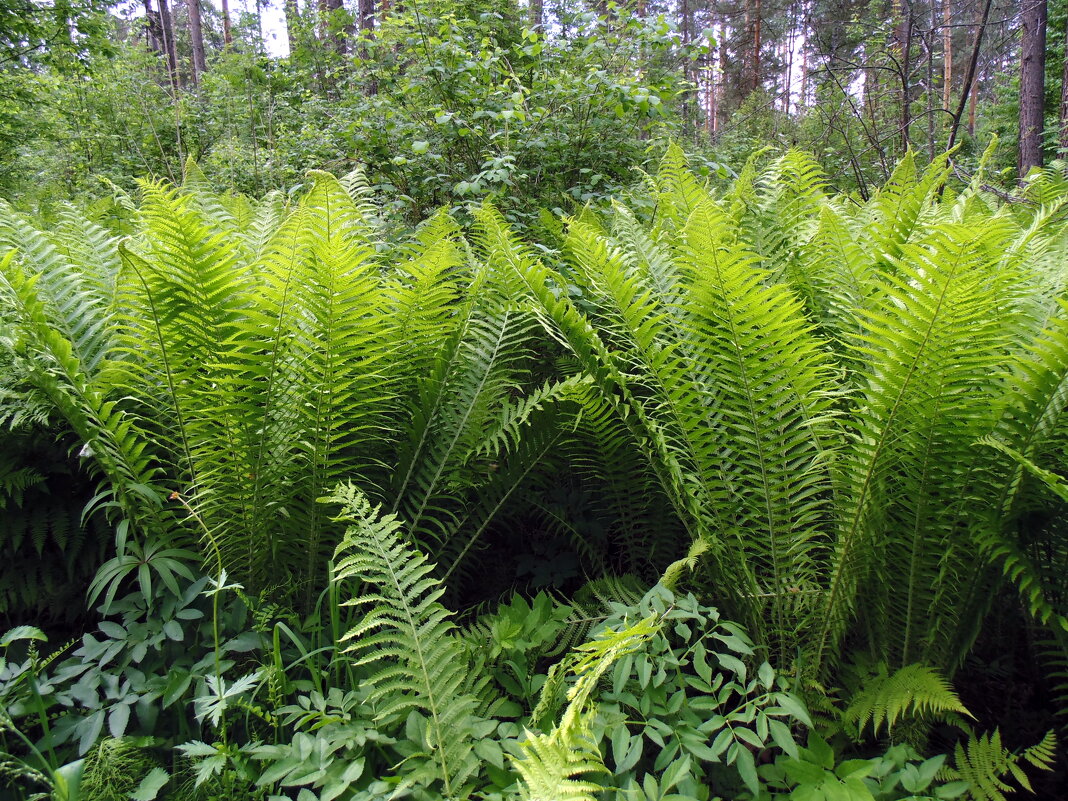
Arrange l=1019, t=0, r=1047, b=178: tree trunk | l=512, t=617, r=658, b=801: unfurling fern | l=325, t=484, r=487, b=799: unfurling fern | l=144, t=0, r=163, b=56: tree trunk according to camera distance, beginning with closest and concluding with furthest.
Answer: l=512, t=617, r=658, b=801: unfurling fern < l=325, t=484, r=487, b=799: unfurling fern < l=1019, t=0, r=1047, b=178: tree trunk < l=144, t=0, r=163, b=56: tree trunk

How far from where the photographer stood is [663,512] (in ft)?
5.33

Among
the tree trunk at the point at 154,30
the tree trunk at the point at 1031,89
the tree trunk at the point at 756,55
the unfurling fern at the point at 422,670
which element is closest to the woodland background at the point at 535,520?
the unfurling fern at the point at 422,670

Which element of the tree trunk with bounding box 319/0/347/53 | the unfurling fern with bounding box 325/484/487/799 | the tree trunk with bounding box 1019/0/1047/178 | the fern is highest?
the tree trunk with bounding box 319/0/347/53

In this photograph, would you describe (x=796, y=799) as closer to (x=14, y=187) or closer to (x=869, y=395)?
(x=869, y=395)

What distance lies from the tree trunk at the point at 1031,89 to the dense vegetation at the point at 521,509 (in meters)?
4.97

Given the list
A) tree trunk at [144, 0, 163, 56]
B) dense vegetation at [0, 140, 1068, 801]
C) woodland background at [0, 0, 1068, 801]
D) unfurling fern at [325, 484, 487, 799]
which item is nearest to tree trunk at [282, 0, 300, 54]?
tree trunk at [144, 0, 163, 56]

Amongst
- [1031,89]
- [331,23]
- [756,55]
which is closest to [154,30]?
[331,23]

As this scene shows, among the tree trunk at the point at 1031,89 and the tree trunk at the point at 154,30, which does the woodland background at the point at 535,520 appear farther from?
the tree trunk at the point at 154,30

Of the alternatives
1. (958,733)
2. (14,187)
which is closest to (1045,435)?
(958,733)

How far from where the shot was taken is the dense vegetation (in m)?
1.05

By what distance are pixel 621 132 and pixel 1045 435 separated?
291cm

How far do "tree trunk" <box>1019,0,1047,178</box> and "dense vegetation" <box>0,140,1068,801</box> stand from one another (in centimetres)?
497

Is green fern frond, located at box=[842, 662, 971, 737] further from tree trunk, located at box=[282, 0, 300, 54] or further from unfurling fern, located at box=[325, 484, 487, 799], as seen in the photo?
tree trunk, located at box=[282, 0, 300, 54]

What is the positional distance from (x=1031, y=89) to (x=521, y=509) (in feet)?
21.6
